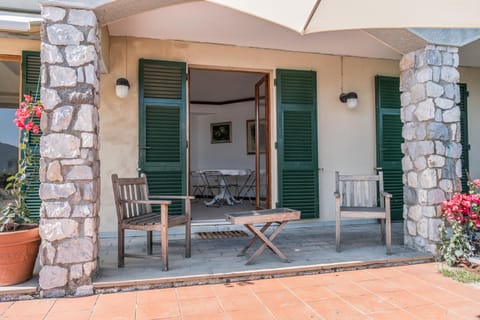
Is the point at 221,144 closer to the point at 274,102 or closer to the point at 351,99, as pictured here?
the point at 274,102

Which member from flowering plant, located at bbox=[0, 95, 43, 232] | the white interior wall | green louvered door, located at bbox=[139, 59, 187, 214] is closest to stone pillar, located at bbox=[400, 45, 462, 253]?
green louvered door, located at bbox=[139, 59, 187, 214]

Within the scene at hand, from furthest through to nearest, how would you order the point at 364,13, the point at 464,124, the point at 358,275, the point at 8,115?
the point at 464,124 < the point at 8,115 < the point at 358,275 < the point at 364,13

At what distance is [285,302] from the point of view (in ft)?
7.50

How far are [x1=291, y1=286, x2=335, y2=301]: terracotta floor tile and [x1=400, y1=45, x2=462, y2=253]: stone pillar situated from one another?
143 cm

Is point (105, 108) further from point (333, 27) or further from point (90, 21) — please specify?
point (333, 27)

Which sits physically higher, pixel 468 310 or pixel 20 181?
A: pixel 20 181

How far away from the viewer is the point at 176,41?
4168 mm

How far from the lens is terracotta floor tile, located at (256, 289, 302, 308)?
88.7 inches

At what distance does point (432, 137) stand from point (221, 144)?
587cm

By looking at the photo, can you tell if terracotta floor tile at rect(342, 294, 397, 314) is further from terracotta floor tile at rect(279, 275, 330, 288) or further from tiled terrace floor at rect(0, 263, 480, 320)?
terracotta floor tile at rect(279, 275, 330, 288)

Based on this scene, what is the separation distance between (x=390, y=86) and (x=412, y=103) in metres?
1.55

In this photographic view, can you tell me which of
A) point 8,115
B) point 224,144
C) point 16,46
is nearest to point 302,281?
point 8,115

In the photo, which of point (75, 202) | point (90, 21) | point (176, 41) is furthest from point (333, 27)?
point (176, 41)

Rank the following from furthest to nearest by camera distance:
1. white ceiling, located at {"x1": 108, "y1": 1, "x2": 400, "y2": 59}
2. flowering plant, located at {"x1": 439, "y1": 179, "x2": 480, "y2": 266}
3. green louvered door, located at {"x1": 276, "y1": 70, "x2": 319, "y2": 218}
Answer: green louvered door, located at {"x1": 276, "y1": 70, "x2": 319, "y2": 218} < white ceiling, located at {"x1": 108, "y1": 1, "x2": 400, "y2": 59} < flowering plant, located at {"x1": 439, "y1": 179, "x2": 480, "y2": 266}
